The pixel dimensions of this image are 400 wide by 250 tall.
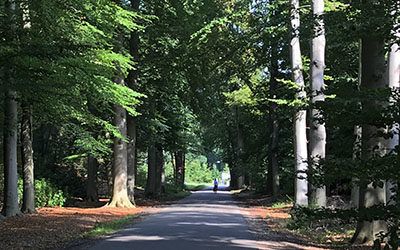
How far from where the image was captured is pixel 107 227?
1593 cm

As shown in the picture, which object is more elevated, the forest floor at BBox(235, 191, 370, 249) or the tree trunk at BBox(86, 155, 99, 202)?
the tree trunk at BBox(86, 155, 99, 202)

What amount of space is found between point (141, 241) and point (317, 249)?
4.06 m

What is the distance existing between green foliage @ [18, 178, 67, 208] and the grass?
6902 millimetres

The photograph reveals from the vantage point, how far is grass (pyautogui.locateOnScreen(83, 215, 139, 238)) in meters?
14.2

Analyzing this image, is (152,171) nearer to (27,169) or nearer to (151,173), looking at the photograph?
(151,173)

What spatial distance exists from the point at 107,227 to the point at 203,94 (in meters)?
16.6

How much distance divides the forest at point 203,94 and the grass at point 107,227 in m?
→ 3.33

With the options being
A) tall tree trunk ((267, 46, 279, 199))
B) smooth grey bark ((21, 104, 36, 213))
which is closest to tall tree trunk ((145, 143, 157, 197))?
tall tree trunk ((267, 46, 279, 199))

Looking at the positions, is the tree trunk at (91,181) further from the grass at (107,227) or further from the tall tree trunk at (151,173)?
the grass at (107,227)

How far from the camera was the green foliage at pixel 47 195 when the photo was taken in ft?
78.7

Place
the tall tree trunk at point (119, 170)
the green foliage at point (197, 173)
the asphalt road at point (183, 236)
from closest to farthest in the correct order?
the asphalt road at point (183, 236) < the tall tree trunk at point (119, 170) < the green foliage at point (197, 173)

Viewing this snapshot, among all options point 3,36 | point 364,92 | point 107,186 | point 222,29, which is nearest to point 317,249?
point 364,92

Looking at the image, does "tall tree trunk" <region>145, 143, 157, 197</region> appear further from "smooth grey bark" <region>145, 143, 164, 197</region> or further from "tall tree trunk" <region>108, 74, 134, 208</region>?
"tall tree trunk" <region>108, 74, 134, 208</region>

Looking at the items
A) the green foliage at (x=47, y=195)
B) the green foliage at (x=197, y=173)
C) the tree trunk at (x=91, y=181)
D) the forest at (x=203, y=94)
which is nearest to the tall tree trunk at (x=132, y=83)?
the forest at (x=203, y=94)
